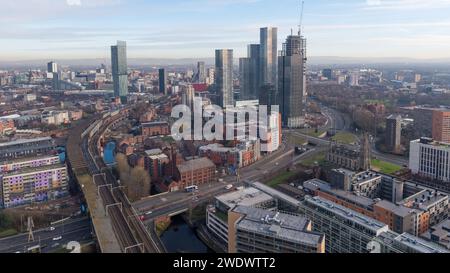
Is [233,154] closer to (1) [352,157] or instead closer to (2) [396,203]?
(1) [352,157]

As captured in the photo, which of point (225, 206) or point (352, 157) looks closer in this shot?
point (225, 206)

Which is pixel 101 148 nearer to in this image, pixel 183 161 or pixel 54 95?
pixel 183 161

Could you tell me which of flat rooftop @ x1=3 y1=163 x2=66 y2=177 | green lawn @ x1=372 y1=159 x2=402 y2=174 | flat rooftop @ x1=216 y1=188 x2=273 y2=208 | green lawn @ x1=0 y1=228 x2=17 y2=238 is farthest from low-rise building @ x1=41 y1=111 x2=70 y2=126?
green lawn @ x1=372 y1=159 x2=402 y2=174

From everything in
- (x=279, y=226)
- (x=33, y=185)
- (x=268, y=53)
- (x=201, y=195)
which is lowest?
(x=201, y=195)

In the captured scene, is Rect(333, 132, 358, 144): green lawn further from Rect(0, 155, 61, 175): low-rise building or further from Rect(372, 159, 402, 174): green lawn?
Rect(0, 155, 61, 175): low-rise building

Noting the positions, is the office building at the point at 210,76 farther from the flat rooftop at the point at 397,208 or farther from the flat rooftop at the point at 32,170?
the flat rooftop at the point at 397,208

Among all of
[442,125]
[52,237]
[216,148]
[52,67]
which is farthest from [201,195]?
[52,67]
